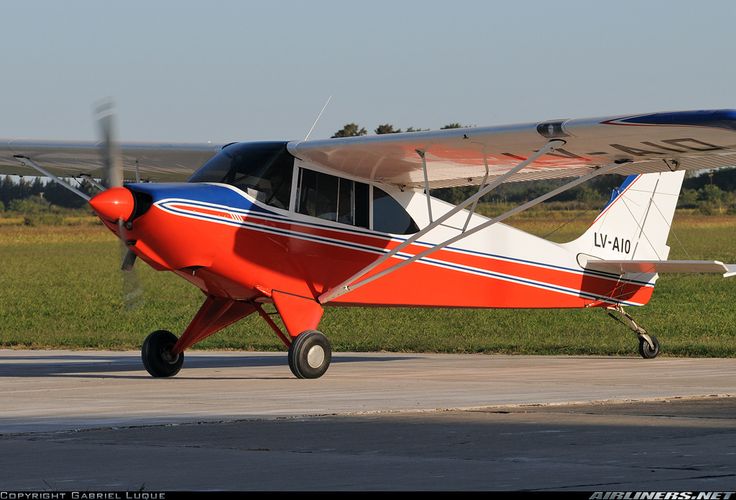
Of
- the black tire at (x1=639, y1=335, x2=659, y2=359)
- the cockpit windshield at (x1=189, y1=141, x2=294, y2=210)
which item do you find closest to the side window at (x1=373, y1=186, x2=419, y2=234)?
the cockpit windshield at (x1=189, y1=141, x2=294, y2=210)

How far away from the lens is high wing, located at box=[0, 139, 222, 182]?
1802 cm

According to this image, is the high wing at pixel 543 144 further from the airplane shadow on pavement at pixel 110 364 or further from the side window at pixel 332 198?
the airplane shadow on pavement at pixel 110 364

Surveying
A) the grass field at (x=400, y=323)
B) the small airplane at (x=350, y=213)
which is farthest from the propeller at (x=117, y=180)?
the grass field at (x=400, y=323)

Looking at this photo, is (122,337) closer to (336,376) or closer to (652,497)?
(336,376)

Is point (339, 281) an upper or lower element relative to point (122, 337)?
upper

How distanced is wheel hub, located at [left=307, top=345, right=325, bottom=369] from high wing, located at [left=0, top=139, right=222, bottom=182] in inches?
142

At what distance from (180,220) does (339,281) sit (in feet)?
8.03

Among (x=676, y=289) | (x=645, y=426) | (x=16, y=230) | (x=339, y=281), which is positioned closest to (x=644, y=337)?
(x=339, y=281)

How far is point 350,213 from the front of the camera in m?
16.2

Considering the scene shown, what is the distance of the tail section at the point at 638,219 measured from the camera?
65.0 ft

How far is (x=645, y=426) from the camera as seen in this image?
9.74 meters

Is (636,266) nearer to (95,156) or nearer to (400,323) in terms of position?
(95,156)

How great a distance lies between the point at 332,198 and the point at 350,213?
0.32 m

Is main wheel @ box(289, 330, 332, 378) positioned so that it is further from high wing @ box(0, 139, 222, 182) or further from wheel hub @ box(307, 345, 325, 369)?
high wing @ box(0, 139, 222, 182)
